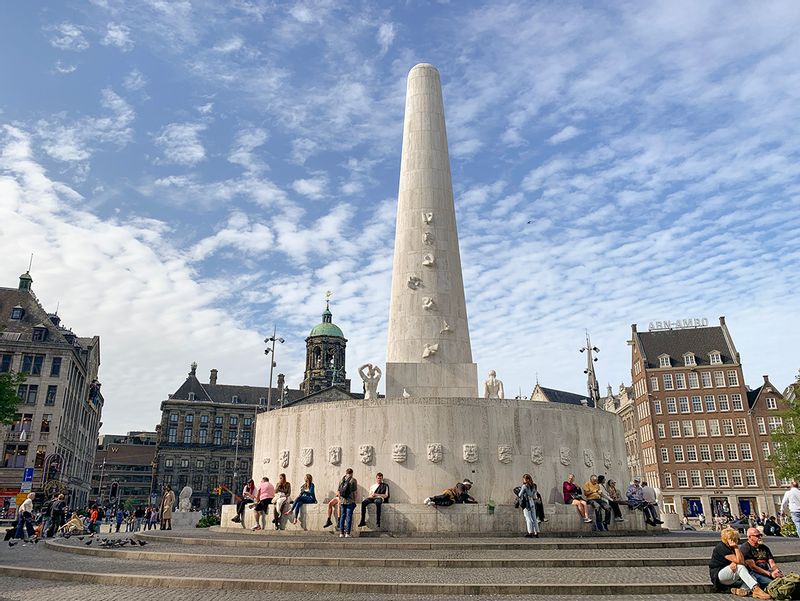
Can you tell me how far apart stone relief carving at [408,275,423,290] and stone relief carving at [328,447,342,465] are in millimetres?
5837

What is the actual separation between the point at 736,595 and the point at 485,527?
6.27 metres

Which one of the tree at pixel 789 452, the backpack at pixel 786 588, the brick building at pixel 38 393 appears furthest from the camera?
the brick building at pixel 38 393

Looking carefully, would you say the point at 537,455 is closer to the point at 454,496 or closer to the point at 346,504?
the point at 454,496

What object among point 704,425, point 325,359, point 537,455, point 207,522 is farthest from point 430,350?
point 325,359

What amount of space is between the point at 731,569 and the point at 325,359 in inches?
3344

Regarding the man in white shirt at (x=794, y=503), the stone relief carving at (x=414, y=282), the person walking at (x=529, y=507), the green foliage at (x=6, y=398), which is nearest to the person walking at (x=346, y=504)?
the person walking at (x=529, y=507)

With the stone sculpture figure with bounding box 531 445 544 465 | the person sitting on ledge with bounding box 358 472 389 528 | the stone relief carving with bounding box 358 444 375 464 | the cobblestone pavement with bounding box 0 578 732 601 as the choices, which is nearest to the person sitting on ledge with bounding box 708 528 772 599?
the cobblestone pavement with bounding box 0 578 732 601

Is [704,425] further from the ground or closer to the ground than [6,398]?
further from the ground

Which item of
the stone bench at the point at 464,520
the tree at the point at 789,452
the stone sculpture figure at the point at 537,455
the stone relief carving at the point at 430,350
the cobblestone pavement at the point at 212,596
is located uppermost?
the stone relief carving at the point at 430,350

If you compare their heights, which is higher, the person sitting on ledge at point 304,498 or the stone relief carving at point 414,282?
the stone relief carving at point 414,282

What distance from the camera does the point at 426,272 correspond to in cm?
1878

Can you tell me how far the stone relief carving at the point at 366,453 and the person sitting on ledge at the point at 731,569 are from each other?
8.12 m

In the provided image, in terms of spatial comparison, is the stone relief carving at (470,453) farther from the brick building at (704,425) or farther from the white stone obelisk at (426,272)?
the brick building at (704,425)

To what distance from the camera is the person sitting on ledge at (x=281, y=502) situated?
14.6 meters
